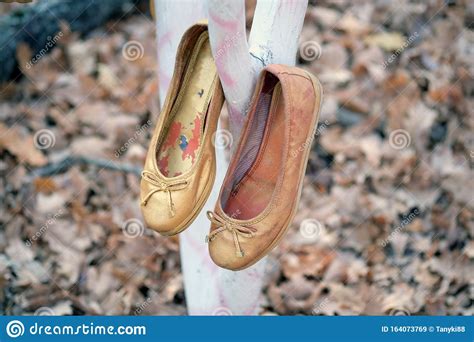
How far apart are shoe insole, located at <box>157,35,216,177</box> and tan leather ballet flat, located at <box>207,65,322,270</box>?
0.36 ft

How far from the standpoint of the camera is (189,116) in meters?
1.41

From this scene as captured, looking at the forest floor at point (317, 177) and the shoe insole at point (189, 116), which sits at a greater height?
the shoe insole at point (189, 116)

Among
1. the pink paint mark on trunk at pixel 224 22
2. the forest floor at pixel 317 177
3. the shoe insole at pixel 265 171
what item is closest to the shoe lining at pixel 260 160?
the shoe insole at pixel 265 171

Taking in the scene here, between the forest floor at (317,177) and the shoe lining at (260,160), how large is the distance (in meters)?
0.95


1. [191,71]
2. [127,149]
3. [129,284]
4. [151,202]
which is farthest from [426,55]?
[151,202]

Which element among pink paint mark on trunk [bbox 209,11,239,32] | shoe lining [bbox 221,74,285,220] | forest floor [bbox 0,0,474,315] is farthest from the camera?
forest floor [bbox 0,0,474,315]

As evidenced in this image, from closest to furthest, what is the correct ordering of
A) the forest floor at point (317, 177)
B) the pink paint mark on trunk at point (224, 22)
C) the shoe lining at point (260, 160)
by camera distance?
the pink paint mark on trunk at point (224, 22)
the shoe lining at point (260, 160)
the forest floor at point (317, 177)

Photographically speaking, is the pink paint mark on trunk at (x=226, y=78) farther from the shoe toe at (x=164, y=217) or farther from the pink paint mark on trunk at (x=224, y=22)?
the shoe toe at (x=164, y=217)

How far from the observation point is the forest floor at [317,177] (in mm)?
2250

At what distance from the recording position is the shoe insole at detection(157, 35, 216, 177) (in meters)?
1.38

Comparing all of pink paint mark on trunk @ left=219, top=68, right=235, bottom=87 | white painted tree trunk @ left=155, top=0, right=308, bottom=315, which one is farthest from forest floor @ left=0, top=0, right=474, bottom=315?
pink paint mark on trunk @ left=219, top=68, right=235, bottom=87

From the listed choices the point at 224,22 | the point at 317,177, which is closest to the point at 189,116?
the point at 224,22

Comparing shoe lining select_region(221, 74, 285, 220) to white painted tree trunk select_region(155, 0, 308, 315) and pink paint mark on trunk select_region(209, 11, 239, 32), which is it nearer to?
white painted tree trunk select_region(155, 0, 308, 315)

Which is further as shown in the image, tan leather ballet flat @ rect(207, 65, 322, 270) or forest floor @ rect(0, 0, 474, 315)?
forest floor @ rect(0, 0, 474, 315)
